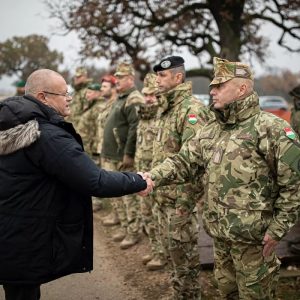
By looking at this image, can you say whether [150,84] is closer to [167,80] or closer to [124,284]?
[167,80]

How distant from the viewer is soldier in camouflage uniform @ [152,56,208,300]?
13.5ft

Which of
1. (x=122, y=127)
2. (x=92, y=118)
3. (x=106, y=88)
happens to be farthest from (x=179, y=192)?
(x=92, y=118)

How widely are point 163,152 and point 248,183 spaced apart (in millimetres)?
1473

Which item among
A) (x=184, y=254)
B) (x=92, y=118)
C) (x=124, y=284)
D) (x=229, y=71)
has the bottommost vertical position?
(x=124, y=284)

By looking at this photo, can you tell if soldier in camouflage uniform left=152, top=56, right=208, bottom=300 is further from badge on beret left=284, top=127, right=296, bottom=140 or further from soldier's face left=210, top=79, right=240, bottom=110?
badge on beret left=284, top=127, right=296, bottom=140

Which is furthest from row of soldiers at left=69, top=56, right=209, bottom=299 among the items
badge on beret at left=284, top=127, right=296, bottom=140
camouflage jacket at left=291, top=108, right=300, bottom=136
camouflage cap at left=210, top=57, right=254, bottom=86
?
camouflage jacket at left=291, top=108, right=300, bottom=136

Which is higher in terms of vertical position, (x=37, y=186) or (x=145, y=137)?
(x=145, y=137)

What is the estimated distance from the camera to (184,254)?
4.14 m

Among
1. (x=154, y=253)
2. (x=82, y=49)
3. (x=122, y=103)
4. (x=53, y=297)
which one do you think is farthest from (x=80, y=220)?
(x=82, y=49)

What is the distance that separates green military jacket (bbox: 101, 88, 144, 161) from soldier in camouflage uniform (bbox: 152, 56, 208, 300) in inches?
70.5

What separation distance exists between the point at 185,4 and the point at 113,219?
22.3 ft

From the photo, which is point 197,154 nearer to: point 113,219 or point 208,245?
point 208,245

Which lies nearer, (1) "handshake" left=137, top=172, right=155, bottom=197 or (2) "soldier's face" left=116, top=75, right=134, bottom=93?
(1) "handshake" left=137, top=172, right=155, bottom=197

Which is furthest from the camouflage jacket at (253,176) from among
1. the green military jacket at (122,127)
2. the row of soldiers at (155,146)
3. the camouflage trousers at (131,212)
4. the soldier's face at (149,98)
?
the camouflage trousers at (131,212)
